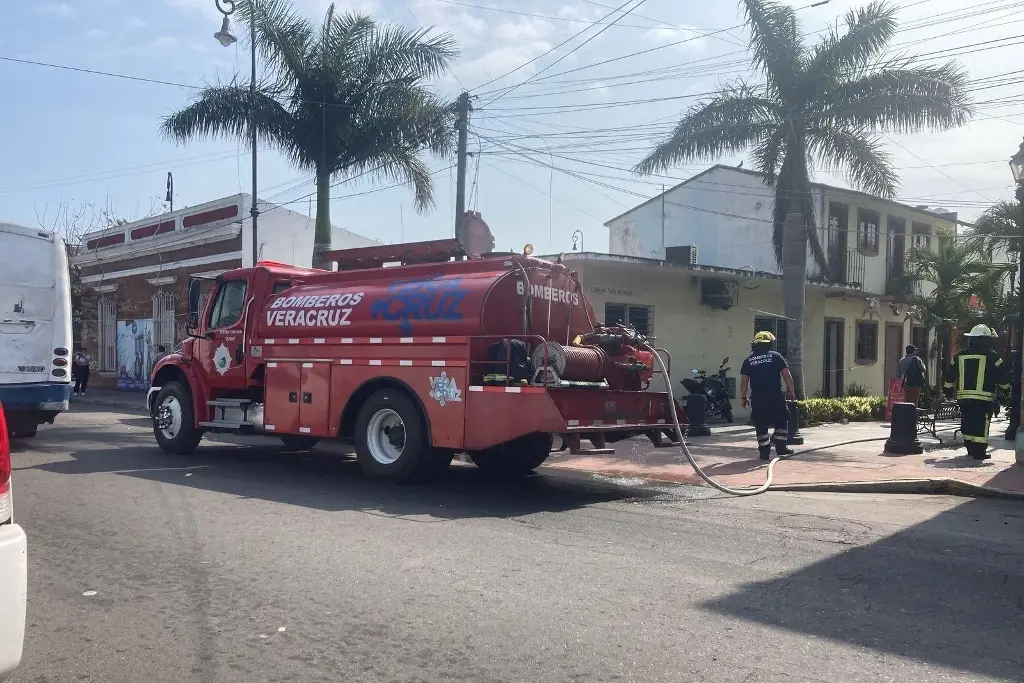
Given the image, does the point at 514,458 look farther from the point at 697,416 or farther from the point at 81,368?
the point at 81,368

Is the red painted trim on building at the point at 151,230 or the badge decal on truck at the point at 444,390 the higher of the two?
the red painted trim on building at the point at 151,230

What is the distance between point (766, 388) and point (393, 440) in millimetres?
4953

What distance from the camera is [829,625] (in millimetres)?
5031

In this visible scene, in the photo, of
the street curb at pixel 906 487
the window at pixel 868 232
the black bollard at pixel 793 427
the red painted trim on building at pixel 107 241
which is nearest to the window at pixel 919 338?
the window at pixel 868 232

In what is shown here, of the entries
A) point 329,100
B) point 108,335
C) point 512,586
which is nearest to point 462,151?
point 329,100

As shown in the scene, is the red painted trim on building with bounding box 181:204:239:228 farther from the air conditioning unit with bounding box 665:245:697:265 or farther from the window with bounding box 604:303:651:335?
the window with bounding box 604:303:651:335

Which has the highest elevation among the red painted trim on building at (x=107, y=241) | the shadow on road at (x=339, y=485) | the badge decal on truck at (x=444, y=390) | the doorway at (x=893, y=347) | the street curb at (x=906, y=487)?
the red painted trim on building at (x=107, y=241)

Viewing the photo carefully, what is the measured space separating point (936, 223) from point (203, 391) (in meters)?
25.4

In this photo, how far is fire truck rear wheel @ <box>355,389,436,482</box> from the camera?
32.1 feet

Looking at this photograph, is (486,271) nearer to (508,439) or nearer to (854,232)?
(508,439)

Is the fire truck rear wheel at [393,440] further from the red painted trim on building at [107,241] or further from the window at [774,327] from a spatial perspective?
A: the red painted trim on building at [107,241]

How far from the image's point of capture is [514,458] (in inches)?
437

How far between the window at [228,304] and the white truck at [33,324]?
2.14 meters

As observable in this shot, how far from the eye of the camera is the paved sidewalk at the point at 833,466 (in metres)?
9.89
